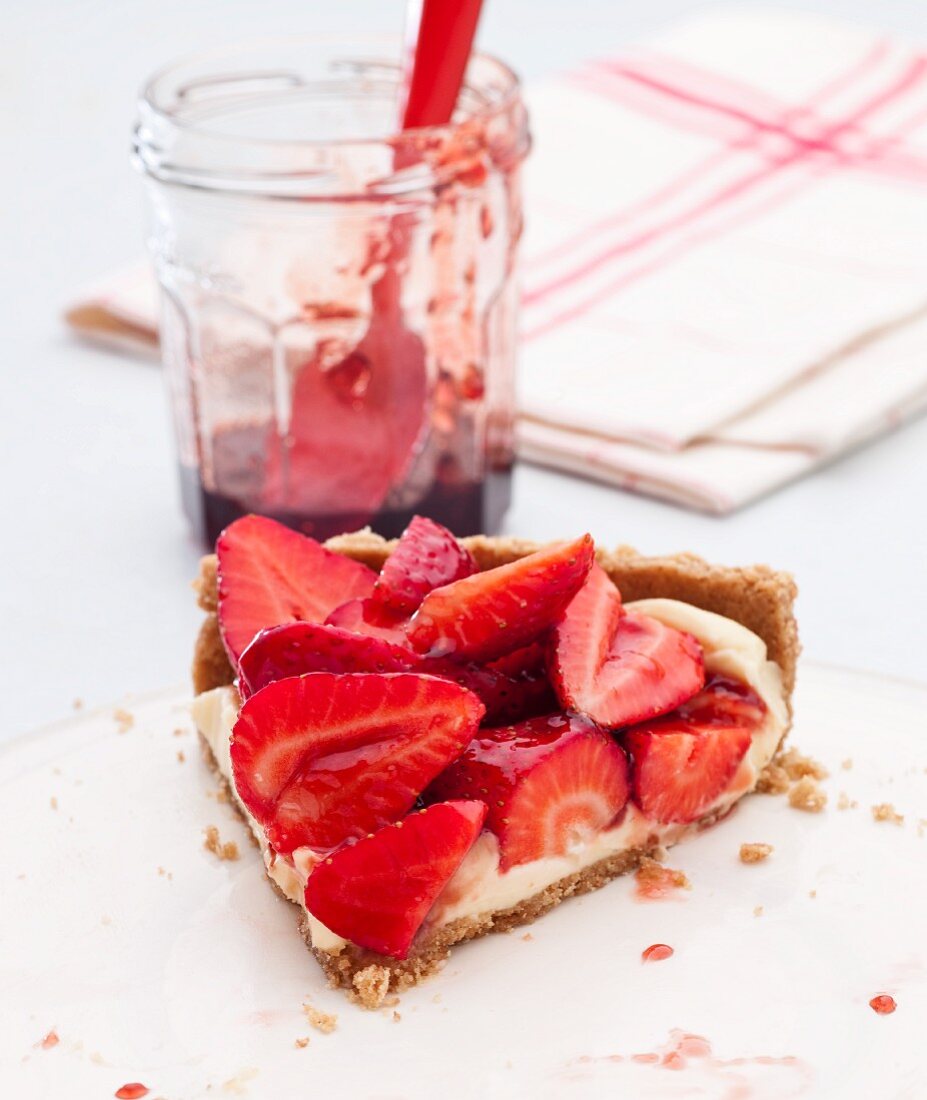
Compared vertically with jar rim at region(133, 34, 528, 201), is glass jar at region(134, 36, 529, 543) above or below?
below

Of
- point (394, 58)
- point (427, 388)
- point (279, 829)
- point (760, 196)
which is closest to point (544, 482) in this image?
point (427, 388)

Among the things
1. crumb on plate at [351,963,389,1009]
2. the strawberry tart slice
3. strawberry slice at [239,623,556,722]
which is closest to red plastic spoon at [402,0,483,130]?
the strawberry tart slice

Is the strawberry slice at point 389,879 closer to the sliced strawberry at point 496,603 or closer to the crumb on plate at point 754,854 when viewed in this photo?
the sliced strawberry at point 496,603

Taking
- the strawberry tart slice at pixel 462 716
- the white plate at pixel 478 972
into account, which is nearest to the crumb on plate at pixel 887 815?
the white plate at pixel 478 972

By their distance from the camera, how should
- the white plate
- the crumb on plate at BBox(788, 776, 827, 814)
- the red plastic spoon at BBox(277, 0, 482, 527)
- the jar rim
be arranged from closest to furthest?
the white plate < the crumb on plate at BBox(788, 776, 827, 814) < the jar rim < the red plastic spoon at BBox(277, 0, 482, 527)

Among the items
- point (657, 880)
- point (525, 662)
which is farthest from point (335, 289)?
point (657, 880)

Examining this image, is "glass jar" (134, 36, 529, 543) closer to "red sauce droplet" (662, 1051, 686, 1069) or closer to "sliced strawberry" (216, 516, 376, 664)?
"sliced strawberry" (216, 516, 376, 664)

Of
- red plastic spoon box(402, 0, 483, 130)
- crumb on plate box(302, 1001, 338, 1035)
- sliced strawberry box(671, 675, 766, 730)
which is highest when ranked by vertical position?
red plastic spoon box(402, 0, 483, 130)
